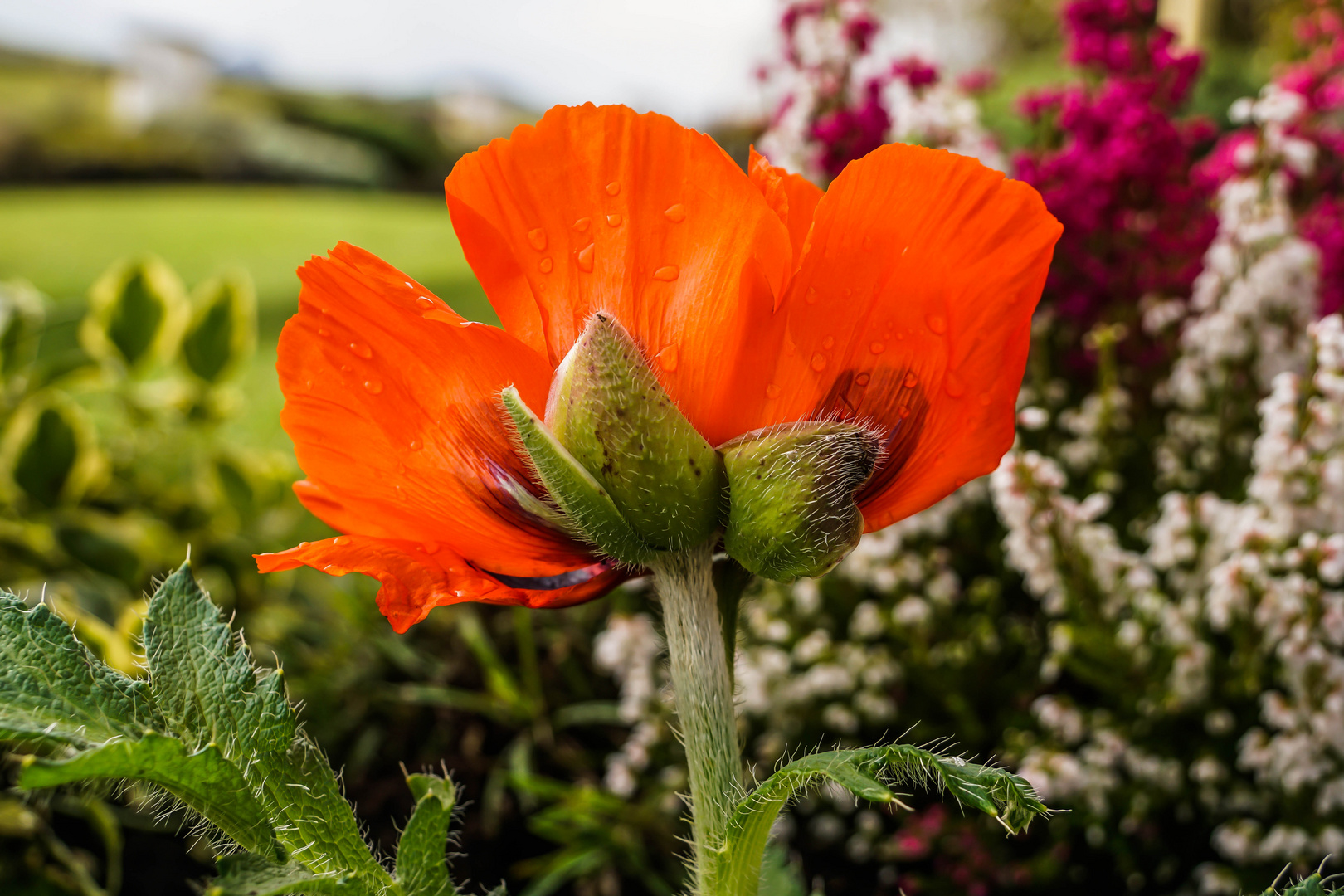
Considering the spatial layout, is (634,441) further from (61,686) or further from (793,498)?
(61,686)

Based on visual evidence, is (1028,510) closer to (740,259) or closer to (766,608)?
(766,608)

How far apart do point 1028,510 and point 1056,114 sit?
0.88 m

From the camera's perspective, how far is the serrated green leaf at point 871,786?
12.9 inches

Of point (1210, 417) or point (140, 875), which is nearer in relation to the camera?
point (140, 875)

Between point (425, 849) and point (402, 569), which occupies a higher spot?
point (402, 569)

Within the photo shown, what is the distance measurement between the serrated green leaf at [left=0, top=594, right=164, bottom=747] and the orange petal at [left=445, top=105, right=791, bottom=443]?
0.23 meters

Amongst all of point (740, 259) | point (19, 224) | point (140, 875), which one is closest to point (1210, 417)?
point (740, 259)

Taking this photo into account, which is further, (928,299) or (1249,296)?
(1249,296)

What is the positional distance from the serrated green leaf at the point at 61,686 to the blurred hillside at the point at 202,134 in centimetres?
936

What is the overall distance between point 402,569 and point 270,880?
117mm

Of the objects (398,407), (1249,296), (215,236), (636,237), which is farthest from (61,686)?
(215,236)

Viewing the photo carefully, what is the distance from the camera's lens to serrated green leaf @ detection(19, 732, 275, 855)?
0.98 ft

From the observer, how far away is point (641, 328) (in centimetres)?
39

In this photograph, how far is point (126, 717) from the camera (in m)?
0.39
